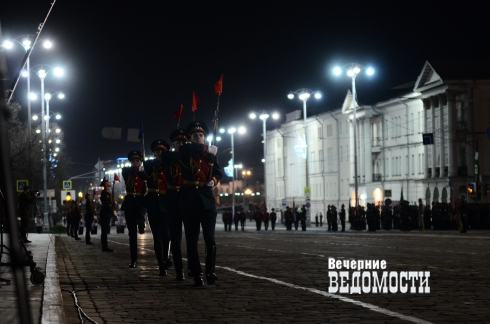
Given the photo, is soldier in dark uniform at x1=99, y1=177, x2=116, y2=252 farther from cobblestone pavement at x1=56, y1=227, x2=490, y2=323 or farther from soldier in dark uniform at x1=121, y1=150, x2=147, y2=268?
cobblestone pavement at x1=56, y1=227, x2=490, y2=323

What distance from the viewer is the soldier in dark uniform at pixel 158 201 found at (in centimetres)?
1351

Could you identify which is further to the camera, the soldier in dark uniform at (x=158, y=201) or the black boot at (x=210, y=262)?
the soldier in dark uniform at (x=158, y=201)

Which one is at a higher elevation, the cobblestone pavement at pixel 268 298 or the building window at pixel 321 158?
the building window at pixel 321 158

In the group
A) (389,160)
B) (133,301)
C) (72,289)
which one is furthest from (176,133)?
(389,160)

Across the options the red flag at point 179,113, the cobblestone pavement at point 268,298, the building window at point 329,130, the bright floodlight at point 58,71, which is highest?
the building window at point 329,130

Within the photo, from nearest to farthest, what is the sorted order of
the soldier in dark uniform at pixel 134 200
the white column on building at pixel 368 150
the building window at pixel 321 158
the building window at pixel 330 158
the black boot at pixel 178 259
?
1. the black boot at pixel 178 259
2. the soldier in dark uniform at pixel 134 200
3. the white column on building at pixel 368 150
4. the building window at pixel 330 158
5. the building window at pixel 321 158

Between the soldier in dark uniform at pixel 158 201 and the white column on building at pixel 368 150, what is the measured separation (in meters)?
79.0

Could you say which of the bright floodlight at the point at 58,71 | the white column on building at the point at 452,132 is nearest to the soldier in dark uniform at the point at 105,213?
the bright floodlight at the point at 58,71

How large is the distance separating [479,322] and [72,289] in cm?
557

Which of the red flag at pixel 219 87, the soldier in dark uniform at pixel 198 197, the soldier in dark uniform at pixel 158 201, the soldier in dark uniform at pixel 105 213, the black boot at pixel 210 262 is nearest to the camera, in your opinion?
the soldier in dark uniform at pixel 198 197

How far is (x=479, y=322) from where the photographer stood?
24.3 ft

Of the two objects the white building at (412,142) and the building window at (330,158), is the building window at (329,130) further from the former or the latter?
the building window at (330,158)

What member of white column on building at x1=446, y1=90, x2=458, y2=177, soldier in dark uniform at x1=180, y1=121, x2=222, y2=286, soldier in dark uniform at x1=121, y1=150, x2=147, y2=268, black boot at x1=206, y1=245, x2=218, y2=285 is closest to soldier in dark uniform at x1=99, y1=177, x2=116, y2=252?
soldier in dark uniform at x1=121, y1=150, x2=147, y2=268

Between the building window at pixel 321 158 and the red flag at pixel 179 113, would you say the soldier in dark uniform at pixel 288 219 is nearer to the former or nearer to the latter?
the building window at pixel 321 158
